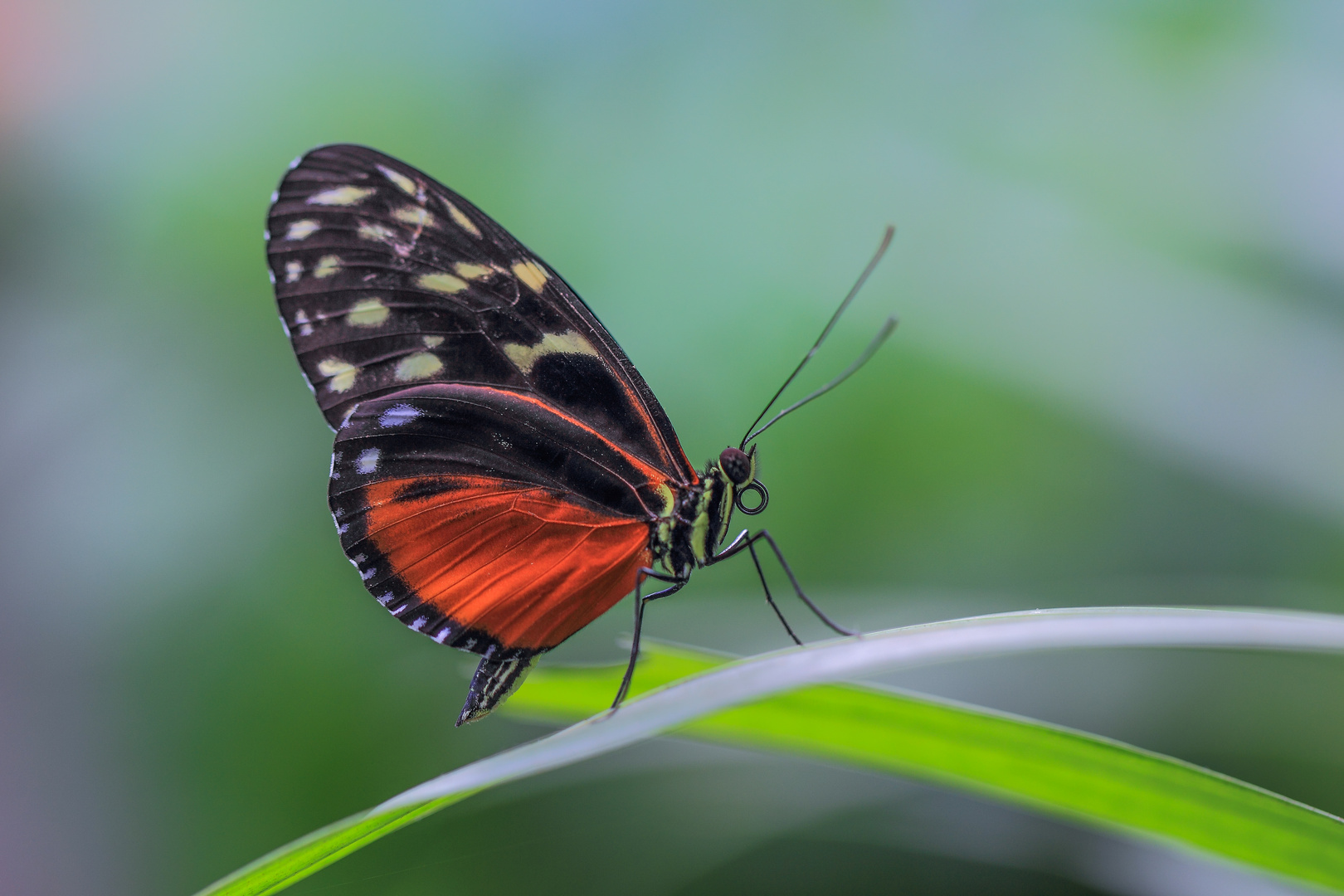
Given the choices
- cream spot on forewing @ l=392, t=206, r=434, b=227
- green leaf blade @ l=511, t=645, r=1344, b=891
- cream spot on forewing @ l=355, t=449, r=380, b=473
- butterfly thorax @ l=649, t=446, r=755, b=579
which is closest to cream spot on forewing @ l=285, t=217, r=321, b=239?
cream spot on forewing @ l=392, t=206, r=434, b=227

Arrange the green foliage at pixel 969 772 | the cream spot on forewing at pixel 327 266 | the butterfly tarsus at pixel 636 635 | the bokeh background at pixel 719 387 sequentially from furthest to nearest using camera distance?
the bokeh background at pixel 719 387 → the cream spot on forewing at pixel 327 266 → the butterfly tarsus at pixel 636 635 → the green foliage at pixel 969 772

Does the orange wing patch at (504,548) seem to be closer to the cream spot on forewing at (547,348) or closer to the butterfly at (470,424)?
the butterfly at (470,424)

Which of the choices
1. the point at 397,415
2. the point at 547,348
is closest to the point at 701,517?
the point at 547,348

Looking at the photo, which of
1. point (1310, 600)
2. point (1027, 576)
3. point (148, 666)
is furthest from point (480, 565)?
point (1310, 600)

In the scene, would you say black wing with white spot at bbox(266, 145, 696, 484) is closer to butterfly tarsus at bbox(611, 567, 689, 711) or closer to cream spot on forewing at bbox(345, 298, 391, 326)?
cream spot on forewing at bbox(345, 298, 391, 326)

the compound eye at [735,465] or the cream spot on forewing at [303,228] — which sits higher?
the cream spot on forewing at [303,228]

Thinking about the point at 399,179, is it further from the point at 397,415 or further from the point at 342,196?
the point at 397,415

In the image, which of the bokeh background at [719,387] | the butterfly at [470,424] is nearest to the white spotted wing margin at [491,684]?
the butterfly at [470,424]
